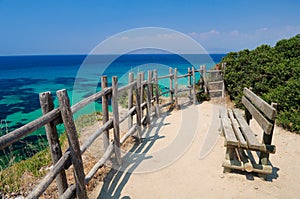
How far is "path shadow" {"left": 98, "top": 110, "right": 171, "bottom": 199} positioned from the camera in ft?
10.9

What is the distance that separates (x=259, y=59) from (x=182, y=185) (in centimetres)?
724

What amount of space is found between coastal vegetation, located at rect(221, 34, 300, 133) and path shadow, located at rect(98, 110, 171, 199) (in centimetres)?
397

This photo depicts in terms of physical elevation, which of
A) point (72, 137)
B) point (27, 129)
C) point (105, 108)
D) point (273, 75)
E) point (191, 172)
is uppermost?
point (273, 75)

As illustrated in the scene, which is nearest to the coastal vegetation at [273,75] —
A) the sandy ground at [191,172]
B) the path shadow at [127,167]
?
the sandy ground at [191,172]

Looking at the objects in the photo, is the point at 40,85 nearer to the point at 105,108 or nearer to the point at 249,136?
the point at 105,108

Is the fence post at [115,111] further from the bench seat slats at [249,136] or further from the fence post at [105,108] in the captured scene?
the bench seat slats at [249,136]

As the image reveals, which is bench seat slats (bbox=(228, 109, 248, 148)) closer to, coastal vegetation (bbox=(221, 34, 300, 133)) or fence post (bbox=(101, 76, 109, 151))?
fence post (bbox=(101, 76, 109, 151))

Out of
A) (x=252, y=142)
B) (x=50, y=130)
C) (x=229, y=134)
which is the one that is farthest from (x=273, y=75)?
(x=50, y=130)

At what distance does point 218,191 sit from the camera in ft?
10.5

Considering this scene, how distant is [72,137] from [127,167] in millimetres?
1920

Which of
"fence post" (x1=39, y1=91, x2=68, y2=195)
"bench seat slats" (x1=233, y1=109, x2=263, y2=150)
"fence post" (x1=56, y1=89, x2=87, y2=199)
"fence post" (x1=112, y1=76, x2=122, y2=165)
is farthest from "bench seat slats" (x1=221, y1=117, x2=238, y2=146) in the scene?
"fence post" (x1=39, y1=91, x2=68, y2=195)

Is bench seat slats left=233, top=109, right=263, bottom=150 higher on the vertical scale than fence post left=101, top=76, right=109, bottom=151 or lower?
lower

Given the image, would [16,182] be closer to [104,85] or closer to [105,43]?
[104,85]

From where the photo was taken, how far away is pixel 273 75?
7.82 metres
